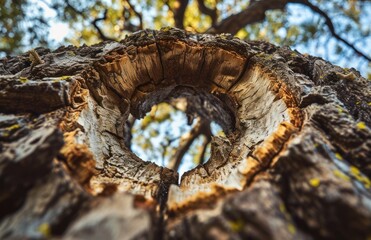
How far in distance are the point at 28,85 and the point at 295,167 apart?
2282mm

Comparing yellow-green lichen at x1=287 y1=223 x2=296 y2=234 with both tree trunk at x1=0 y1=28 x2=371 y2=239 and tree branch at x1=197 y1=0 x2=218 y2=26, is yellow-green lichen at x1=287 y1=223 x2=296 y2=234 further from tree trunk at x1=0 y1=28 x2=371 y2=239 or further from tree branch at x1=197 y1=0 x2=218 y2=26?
tree branch at x1=197 y1=0 x2=218 y2=26

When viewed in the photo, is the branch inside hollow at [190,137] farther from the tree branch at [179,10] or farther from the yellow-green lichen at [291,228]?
the yellow-green lichen at [291,228]

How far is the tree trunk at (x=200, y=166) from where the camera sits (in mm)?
1496

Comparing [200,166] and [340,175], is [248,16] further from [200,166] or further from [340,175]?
[340,175]

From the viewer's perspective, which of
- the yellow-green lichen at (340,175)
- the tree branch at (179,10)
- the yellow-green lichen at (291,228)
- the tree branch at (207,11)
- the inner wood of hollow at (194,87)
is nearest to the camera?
the yellow-green lichen at (291,228)

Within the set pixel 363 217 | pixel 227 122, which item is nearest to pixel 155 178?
pixel 363 217

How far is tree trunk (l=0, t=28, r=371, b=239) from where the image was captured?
58.9 inches

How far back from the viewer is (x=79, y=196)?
1657 mm

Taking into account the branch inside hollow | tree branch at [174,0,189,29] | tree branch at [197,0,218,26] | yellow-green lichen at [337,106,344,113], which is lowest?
the branch inside hollow

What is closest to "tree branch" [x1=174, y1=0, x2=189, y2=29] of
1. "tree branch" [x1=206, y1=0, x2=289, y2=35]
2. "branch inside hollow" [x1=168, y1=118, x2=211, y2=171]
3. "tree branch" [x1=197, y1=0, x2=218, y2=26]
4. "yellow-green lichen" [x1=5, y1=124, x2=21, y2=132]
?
"tree branch" [x1=197, y1=0, x2=218, y2=26]

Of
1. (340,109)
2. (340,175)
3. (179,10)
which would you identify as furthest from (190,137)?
(340,175)

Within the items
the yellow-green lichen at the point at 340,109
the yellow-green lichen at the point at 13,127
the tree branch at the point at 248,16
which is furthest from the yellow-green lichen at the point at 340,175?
the tree branch at the point at 248,16

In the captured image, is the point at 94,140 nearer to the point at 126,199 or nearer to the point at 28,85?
the point at 28,85

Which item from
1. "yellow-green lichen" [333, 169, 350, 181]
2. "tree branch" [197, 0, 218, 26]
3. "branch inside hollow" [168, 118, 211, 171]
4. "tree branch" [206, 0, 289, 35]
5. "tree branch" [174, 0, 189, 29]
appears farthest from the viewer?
"tree branch" [197, 0, 218, 26]
